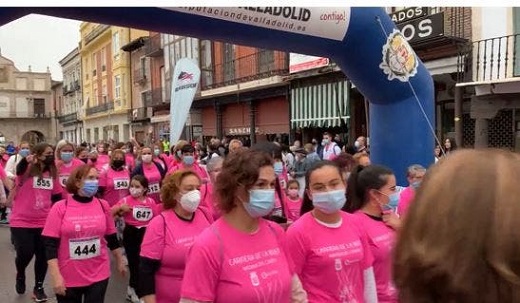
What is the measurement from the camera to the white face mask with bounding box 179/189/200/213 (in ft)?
12.7

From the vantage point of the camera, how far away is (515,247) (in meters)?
1.03

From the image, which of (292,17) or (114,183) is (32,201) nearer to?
(114,183)

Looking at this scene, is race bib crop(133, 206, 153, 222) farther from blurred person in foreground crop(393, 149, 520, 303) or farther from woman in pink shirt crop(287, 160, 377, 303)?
blurred person in foreground crop(393, 149, 520, 303)

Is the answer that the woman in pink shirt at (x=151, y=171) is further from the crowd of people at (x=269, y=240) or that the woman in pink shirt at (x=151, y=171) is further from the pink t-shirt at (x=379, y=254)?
the pink t-shirt at (x=379, y=254)

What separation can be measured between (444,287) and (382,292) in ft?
8.21

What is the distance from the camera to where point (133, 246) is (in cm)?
632

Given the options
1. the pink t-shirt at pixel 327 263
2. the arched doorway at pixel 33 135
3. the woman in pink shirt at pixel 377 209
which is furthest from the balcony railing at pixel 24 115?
the pink t-shirt at pixel 327 263

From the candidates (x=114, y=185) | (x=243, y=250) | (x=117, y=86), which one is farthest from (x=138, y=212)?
(x=117, y=86)

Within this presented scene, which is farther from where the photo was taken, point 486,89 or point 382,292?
point 486,89

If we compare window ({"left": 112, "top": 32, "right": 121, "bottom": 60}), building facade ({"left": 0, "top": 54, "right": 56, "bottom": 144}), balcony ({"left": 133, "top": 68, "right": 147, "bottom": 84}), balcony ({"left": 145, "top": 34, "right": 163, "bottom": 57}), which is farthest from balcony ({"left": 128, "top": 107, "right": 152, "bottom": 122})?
building facade ({"left": 0, "top": 54, "right": 56, "bottom": 144})

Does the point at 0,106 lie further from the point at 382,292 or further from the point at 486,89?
the point at 382,292

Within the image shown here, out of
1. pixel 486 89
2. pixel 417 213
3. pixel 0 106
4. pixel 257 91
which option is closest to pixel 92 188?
pixel 417 213

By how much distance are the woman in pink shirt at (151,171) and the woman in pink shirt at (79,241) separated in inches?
127
